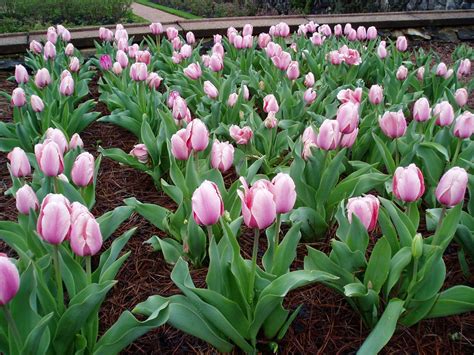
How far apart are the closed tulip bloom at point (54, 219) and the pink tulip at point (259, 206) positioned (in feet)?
1.38

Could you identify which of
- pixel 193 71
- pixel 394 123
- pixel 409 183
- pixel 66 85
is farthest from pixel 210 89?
pixel 409 183

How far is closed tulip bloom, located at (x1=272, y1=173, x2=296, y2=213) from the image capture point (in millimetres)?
1338

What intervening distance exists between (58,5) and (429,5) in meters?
7.33

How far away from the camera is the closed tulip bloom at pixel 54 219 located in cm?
121

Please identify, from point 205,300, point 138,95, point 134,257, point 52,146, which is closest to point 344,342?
point 205,300

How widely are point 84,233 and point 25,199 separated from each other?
388 mm

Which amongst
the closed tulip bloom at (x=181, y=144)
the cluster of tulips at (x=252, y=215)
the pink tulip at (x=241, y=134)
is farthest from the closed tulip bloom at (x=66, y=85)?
the closed tulip bloom at (x=181, y=144)

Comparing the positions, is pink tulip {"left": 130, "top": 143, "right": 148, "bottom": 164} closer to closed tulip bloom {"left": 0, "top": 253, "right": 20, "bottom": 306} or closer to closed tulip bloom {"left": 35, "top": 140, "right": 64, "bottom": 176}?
closed tulip bloom {"left": 35, "top": 140, "right": 64, "bottom": 176}

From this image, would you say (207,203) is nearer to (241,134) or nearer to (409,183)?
(409,183)

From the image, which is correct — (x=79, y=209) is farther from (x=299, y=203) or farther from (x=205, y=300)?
(x=299, y=203)

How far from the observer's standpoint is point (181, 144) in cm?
196

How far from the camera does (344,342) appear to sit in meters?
1.57

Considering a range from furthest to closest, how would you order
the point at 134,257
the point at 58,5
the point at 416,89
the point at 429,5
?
1. the point at 58,5
2. the point at 429,5
3. the point at 416,89
4. the point at 134,257

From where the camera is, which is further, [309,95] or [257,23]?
[257,23]
